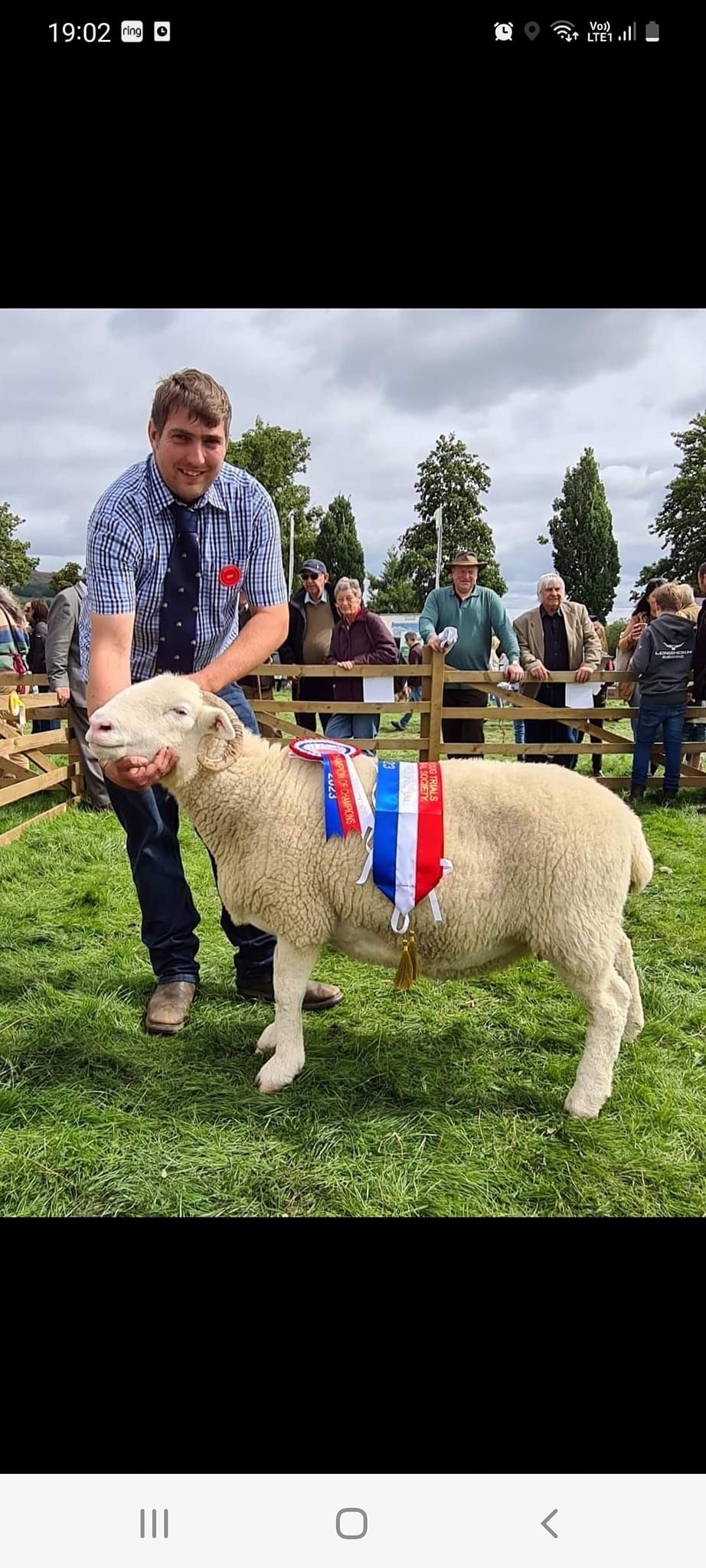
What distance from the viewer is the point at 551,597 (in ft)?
22.4

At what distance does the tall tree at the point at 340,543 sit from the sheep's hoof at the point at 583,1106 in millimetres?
37112

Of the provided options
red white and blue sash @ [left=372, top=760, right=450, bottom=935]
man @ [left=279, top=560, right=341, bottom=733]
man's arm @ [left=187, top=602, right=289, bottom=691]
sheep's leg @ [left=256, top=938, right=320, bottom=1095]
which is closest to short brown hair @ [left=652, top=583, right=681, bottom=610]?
man @ [left=279, top=560, right=341, bottom=733]

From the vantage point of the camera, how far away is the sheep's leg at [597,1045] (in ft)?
7.85

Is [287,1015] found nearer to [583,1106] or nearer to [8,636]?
[583,1106]

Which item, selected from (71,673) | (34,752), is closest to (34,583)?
(34,752)

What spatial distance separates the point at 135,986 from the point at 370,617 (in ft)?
14.8

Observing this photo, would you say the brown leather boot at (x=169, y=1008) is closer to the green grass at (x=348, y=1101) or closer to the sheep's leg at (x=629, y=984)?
the green grass at (x=348, y=1101)

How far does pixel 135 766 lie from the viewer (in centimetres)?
242

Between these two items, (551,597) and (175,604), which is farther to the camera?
(551,597)

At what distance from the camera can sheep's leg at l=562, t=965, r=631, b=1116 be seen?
7.85ft

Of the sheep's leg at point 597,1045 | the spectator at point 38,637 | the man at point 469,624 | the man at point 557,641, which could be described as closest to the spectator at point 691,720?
the man at point 557,641

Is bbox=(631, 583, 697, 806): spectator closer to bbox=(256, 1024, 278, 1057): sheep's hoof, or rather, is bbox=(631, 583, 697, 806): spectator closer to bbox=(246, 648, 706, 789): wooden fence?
bbox=(246, 648, 706, 789): wooden fence

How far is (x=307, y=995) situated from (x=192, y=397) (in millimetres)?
2200
